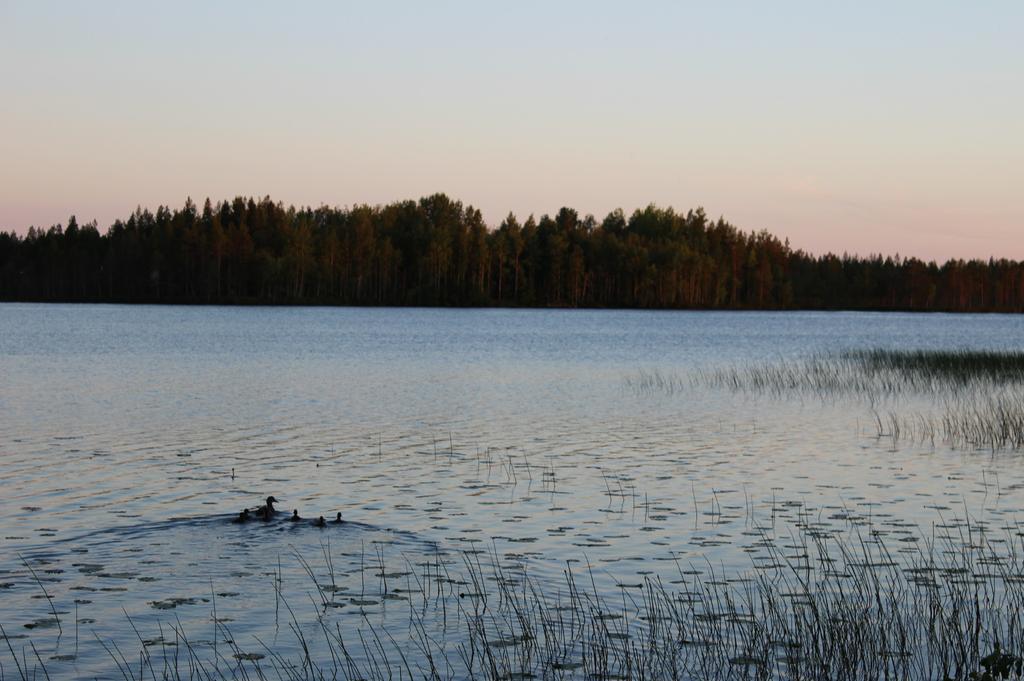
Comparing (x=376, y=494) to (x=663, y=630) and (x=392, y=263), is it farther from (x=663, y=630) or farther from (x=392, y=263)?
(x=392, y=263)

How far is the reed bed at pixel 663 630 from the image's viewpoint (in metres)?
9.13

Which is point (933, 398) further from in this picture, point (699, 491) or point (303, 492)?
point (303, 492)

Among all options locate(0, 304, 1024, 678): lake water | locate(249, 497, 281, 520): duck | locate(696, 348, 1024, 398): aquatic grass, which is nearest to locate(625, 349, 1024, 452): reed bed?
locate(696, 348, 1024, 398): aquatic grass

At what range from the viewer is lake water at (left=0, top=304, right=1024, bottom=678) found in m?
11.2

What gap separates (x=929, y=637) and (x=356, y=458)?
1458 centimetres

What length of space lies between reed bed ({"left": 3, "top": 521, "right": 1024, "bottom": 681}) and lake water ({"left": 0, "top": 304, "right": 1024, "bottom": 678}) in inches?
6.6

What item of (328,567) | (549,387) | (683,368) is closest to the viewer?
(328,567)

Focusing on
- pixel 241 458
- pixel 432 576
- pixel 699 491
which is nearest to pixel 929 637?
pixel 432 576

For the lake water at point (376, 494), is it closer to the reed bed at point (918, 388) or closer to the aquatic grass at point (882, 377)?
the reed bed at point (918, 388)

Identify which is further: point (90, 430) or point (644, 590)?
point (90, 430)

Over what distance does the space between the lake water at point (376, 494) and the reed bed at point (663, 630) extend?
0.17m

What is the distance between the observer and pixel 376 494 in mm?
17984

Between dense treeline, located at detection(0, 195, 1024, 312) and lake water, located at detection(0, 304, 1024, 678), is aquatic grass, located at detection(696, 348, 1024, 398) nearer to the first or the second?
lake water, located at detection(0, 304, 1024, 678)

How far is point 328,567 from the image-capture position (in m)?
12.9
